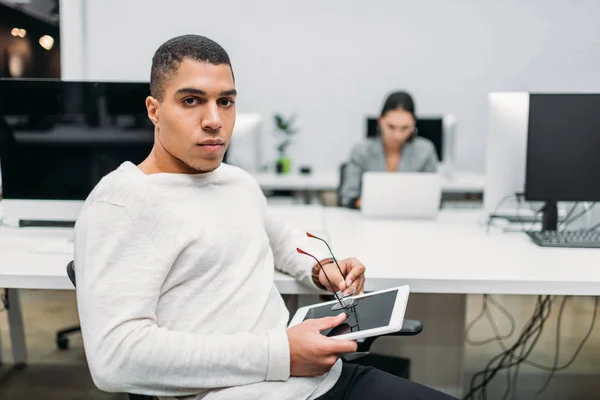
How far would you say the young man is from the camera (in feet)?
3.11

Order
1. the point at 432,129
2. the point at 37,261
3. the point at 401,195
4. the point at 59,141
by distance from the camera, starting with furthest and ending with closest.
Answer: the point at 432,129 → the point at 401,195 → the point at 59,141 → the point at 37,261

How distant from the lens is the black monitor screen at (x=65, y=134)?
1692 millimetres

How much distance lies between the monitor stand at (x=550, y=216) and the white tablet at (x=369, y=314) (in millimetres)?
961

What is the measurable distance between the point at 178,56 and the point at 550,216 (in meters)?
1.51

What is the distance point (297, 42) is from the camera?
493 cm

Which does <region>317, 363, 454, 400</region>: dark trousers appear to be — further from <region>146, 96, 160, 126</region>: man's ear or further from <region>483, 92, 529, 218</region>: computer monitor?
<region>483, 92, 529, 218</region>: computer monitor

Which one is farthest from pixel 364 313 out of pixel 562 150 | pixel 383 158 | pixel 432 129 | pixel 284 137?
pixel 284 137

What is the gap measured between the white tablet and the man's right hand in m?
0.05

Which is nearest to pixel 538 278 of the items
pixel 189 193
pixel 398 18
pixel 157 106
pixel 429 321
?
pixel 429 321

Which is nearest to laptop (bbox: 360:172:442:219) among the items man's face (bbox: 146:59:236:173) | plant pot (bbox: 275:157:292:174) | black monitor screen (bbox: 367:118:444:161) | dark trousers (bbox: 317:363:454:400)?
dark trousers (bbox: 317:363:454:400)

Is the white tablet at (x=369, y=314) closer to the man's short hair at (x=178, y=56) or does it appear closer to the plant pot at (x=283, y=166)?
the man's short hair at (x=178, y=56)

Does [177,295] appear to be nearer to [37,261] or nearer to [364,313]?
[364,313]

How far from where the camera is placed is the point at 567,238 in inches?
71.5

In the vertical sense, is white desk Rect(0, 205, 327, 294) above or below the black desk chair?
above
